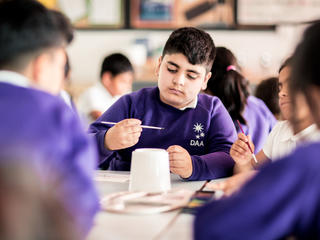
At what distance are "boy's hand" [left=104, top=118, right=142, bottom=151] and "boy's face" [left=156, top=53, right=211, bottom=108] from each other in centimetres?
23

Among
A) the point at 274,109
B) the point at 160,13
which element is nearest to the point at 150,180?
the point at 274,109

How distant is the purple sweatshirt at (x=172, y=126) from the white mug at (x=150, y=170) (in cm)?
40

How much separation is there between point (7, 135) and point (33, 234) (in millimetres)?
143

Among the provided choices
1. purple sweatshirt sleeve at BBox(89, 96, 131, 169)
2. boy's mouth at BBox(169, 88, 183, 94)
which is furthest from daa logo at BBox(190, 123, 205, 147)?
purple sweatshirt sleeve at BBox(89, 96, 131, 169)

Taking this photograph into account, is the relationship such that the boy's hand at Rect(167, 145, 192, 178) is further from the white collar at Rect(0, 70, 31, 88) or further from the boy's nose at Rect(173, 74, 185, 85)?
the white collar at Rect(0, 70, 31, 88)

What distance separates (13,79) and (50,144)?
128mm

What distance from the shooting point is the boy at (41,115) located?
69 centimetres

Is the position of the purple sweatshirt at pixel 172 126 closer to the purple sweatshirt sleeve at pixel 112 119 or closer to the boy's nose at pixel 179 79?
the purple sweatshirt sleeve at pixel 112 119

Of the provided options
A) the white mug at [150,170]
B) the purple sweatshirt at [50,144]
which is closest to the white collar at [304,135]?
the white mug at [150,170]

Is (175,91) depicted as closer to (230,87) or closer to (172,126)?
(172,126)

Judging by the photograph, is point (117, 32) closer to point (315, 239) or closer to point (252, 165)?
point (252, 165)

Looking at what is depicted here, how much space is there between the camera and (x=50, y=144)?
70 cm

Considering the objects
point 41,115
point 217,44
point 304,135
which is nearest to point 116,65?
point 217,44

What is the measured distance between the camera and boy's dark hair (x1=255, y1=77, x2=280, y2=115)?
7.94 feet
